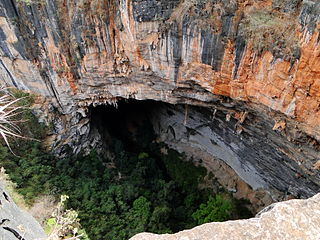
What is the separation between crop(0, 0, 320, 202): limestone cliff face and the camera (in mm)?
7262

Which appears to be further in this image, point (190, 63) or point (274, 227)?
point (190, 63)

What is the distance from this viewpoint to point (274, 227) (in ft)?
10.1

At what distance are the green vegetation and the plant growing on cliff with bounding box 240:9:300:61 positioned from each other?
6574mm

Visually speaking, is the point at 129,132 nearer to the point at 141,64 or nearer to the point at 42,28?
the point at 141,64

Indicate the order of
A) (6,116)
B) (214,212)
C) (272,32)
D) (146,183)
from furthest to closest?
(146,183) < (214,212) < (272,32) < (6,116)

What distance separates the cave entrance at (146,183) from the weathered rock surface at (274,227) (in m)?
6.78

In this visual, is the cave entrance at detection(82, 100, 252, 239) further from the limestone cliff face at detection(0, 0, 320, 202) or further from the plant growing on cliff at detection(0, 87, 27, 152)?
the plant growing on cliff at detection(0, 87, 27, 152)

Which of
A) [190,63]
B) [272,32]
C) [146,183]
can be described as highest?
[272,32]

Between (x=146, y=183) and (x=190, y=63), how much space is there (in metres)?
5.76

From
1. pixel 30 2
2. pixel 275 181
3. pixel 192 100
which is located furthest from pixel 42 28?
pixel 275 181

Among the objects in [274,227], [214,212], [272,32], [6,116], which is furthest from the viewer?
[214,212]

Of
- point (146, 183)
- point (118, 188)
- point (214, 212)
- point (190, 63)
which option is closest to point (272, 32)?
point (190, 63)

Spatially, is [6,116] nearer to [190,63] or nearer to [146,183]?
[190,63]

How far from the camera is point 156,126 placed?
1559cm
